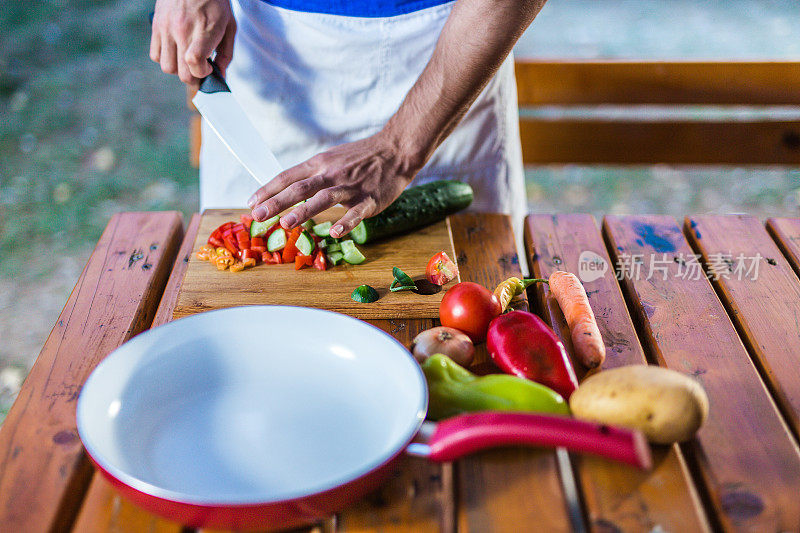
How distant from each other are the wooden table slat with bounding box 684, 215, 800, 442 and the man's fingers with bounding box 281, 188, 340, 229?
3.20 feet

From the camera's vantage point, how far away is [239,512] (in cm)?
90

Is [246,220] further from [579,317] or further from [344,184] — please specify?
[579,317]

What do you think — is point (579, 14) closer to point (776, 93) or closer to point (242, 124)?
point (776, 93)

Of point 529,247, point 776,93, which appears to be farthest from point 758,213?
point 529,247

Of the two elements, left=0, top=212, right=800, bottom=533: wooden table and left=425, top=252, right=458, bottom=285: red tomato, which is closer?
left=0, top=212, right=800, bottom=533: wooden table

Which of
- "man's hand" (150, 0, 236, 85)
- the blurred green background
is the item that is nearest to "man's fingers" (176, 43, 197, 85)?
"man's hand" (150, 0, 236, 85)

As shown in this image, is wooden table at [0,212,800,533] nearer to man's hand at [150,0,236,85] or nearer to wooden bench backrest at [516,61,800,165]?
man's hand at [150,0,236,85]

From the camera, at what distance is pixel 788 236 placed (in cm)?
194

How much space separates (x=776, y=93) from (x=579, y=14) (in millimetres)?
5953

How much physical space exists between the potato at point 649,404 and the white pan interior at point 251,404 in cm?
29

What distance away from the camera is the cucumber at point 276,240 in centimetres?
170

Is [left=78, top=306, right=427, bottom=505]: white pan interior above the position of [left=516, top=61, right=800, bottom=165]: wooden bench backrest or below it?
above

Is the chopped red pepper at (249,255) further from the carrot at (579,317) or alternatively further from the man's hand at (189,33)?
the carrot at (579,317)

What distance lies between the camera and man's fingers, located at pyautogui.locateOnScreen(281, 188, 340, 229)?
1649mm
